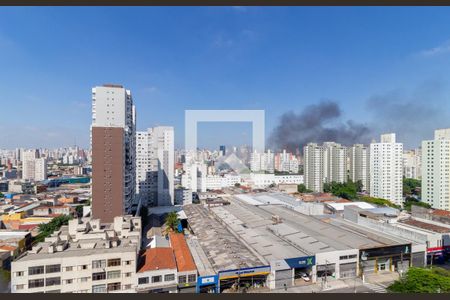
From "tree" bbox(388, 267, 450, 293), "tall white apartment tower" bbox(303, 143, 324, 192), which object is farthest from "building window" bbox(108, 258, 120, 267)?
"tall white apartment tower" bbox(303, 143, 324, 192)

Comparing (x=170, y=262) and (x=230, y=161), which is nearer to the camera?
(x=170, y=262)

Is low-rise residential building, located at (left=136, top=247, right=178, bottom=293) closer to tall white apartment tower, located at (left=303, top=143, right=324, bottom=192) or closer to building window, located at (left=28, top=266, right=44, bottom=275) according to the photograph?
building window, located at (left=28, top=266, right=44, bottom=275)

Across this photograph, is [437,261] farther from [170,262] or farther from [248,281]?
[170,262]

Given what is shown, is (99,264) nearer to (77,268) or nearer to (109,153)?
(77,268)

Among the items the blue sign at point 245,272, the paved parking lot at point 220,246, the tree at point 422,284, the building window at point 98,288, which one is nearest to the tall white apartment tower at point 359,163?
the paved parking lot at point 220,246

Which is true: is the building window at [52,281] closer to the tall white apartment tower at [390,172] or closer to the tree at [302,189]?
the tall white apartment tower at [390,172]

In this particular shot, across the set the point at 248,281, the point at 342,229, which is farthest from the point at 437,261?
the point at 248,281

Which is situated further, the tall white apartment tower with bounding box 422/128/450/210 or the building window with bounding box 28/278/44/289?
the tall white apartment tower with bounding box 422/128/450/210
